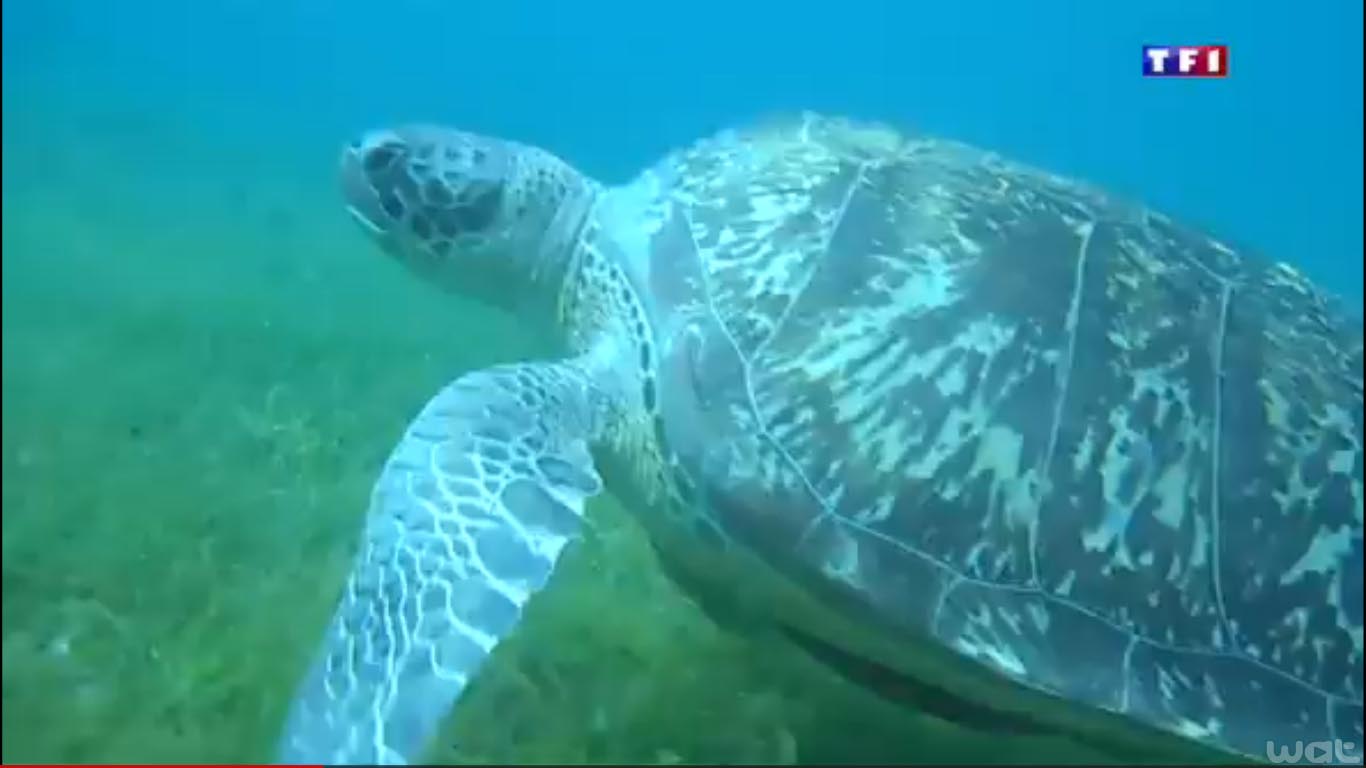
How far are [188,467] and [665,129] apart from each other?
40.2 m

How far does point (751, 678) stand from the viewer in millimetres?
3062

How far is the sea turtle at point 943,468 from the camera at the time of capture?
2.29 meters

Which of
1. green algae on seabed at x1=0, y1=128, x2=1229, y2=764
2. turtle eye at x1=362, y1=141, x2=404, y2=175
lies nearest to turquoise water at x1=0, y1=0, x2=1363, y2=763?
green algae on seabed at x1=0, y1=128, x2=1229, y2=764

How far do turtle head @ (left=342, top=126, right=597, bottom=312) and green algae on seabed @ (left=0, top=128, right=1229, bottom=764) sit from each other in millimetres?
1009

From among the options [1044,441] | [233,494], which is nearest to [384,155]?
[233,494]

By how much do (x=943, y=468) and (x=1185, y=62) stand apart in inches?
120

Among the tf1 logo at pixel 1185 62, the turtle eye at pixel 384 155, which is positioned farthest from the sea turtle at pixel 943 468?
the tf1 logo at pixel 1185 62

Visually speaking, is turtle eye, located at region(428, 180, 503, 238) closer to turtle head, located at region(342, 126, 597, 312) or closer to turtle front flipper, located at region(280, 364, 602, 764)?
turtle head, located at region(342, 126, 597, 312)

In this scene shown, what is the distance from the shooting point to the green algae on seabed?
243 centimetres

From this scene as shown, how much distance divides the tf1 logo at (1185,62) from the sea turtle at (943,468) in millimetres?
1727

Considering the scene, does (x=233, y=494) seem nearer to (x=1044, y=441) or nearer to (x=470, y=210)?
(x=470, y=210)

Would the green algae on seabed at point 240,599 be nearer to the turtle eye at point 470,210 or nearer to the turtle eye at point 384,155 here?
the turtle eye at point 470,210

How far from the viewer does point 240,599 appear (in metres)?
2.92

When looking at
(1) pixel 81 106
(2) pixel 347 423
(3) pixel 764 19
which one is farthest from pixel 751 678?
(3) pixel 764 19
